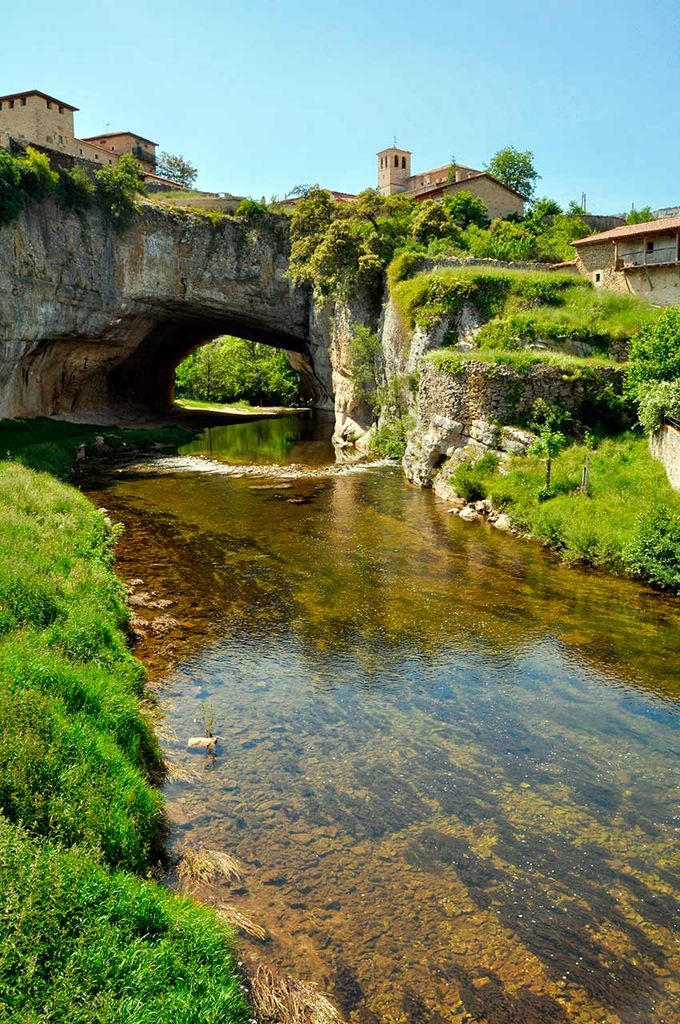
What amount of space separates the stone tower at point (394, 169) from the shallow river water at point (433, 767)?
78315 millimetres

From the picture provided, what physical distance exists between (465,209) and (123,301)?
27.9 meters

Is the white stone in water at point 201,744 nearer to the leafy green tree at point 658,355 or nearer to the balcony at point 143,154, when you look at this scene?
the leafy green tree at point 658,355

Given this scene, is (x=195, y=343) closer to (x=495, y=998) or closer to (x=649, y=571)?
(x=649, y=571)

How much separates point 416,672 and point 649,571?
27.9 ft

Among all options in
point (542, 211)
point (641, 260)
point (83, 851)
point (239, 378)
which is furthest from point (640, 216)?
point (83, 851)

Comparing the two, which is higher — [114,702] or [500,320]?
[500,320]

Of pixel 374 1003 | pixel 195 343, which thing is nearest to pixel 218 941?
pixel 374 1003

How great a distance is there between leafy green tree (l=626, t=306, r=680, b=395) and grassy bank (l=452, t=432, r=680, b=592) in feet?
8.08

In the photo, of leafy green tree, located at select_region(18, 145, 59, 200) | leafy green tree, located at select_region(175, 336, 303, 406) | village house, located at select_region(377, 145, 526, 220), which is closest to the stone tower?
village house, located at select_region(377, 145, 526, 220)

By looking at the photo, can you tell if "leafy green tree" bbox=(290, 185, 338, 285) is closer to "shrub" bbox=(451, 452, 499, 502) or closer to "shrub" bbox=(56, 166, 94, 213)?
"shrub" bbox=(56, 166, 94, 213)

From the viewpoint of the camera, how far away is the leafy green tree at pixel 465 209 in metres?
56.2

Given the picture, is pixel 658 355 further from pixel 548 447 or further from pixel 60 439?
pixel 60 439

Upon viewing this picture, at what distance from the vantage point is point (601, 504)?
882 inches

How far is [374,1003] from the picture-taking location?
664 centimetres
